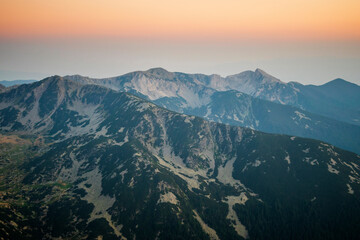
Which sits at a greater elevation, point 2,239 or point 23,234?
point 2,239

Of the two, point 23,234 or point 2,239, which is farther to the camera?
point 23,234

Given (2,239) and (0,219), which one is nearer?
(2,239)

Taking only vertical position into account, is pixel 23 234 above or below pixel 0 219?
below
